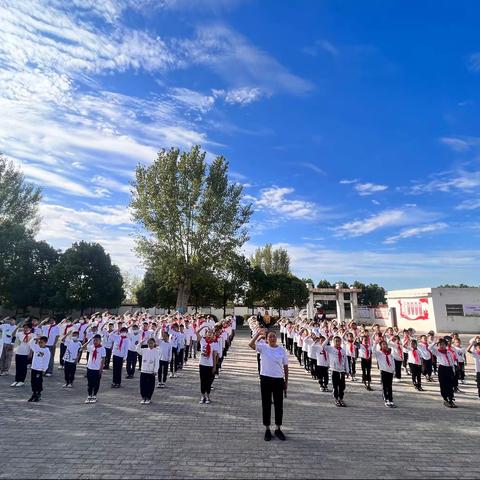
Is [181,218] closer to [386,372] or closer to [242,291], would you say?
[242,291]

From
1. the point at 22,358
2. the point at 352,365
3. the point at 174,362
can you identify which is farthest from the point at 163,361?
the point at 352,365

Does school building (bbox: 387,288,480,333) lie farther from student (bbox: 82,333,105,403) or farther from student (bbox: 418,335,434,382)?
student (bbox: 82,333,105,403)

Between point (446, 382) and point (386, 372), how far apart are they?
5.18ft

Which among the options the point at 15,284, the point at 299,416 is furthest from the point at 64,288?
the point at 299,416

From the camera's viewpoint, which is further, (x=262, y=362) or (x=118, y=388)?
(x=118, y=388)

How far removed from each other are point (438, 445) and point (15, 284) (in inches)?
1487

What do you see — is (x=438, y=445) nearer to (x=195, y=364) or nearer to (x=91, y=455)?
(x=91, y=455)

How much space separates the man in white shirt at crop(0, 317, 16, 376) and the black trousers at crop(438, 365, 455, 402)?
13.6 meters

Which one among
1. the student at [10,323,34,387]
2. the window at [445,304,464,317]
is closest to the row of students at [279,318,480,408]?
the student at [10,323,34,387]

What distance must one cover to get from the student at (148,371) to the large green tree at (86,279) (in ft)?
95.3

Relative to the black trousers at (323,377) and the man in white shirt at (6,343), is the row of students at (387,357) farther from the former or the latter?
the man in white shirt at (6,343)

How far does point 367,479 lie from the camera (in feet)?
15.8

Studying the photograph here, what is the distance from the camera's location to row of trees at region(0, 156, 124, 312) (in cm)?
3297

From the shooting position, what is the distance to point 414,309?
3384cm
